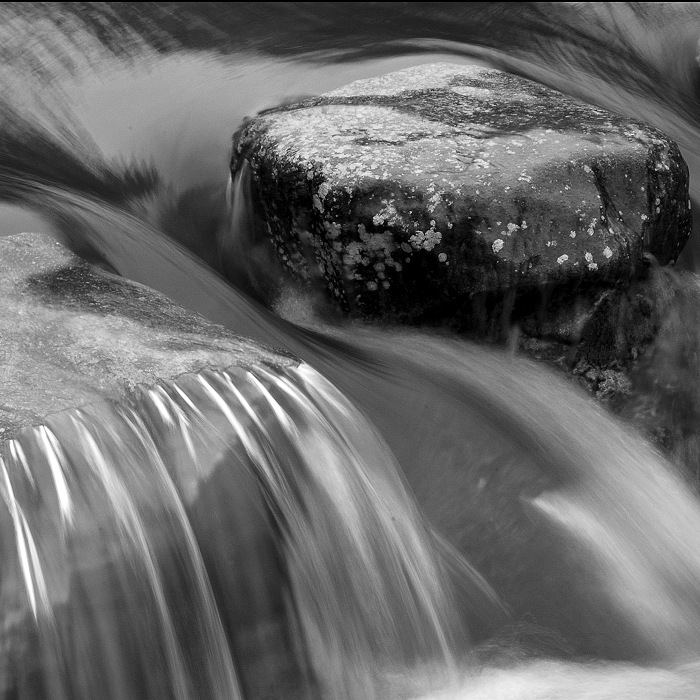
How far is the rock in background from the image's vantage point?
272 centimetres

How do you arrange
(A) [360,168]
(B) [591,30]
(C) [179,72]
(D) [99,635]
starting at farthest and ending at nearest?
(B) [591,30] → (C) [179,72] → (A) [360,168] → (D) [99,635]

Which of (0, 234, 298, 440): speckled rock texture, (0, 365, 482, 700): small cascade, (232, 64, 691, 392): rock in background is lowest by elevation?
(0, 365, 482, 700): small cascade

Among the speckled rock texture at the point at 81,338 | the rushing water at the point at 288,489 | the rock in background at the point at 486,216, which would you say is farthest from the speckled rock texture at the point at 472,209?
the speckled rock texture at the point at 81,338

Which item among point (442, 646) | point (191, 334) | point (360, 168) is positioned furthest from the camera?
point (360, 168)

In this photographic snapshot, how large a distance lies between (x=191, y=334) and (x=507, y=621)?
116cm

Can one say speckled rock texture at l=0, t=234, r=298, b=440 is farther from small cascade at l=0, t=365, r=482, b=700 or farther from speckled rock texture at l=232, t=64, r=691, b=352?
speckled rock texture at l=232, t=64, r=691, b=352

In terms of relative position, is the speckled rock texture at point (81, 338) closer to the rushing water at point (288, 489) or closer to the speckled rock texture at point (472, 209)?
the rushing water at point (288, 489)

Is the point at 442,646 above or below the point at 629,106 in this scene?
below

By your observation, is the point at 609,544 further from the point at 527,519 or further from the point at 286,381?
the point at 286,381

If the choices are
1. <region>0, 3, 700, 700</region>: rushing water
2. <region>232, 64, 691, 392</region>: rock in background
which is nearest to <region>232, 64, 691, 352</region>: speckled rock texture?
<region>232, 64, 691, 392</region>: rock in background

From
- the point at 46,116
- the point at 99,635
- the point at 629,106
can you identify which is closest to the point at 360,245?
the point at 99,635

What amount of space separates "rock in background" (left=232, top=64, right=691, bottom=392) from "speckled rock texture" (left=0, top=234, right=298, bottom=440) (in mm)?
548

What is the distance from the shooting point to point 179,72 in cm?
396

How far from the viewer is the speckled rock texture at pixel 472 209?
2.72 meters
